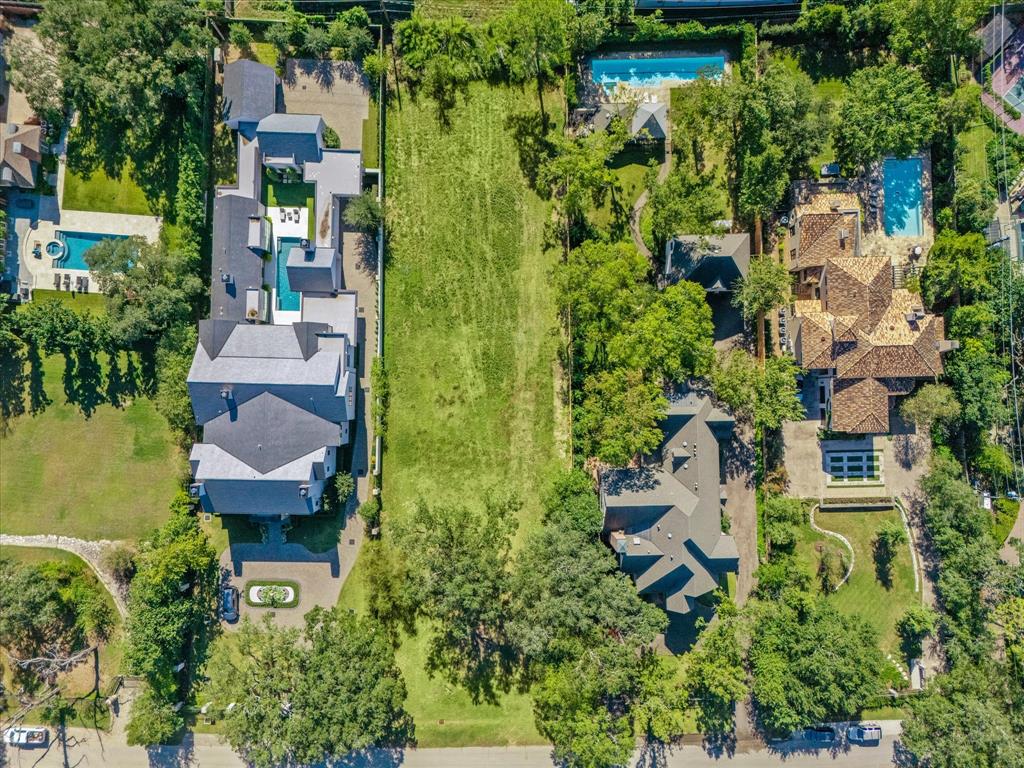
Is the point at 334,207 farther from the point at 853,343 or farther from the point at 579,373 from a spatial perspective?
the point at 853,343

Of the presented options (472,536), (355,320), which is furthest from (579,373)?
(355,320)

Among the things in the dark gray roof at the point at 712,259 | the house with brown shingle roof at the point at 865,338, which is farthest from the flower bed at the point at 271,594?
the house with brown shingle roof at the point at 865,338

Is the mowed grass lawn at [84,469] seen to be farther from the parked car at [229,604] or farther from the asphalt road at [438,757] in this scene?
the asphalt road at [438,757]

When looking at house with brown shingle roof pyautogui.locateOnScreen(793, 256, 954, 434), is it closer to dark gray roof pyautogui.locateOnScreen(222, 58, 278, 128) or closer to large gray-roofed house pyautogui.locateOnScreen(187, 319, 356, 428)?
large gray-roofed house pyautogui.locateOnScreen(187, 319, 356, 428)

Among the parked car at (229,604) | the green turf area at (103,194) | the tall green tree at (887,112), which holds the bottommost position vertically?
the parked car at (229,604)

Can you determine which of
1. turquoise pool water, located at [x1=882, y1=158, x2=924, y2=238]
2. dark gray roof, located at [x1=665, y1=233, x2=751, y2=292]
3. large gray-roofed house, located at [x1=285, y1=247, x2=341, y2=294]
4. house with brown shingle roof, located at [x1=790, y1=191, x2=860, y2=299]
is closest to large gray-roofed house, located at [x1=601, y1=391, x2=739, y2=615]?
dark gray roof, located at [x1=665, y1=233, x2=751, y2=292]

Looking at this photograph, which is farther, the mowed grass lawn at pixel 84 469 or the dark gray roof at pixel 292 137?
the mowed grass lawn at pixel 84 469

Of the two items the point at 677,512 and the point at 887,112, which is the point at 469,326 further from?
the point at 887,112
